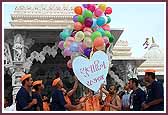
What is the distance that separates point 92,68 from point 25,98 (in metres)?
1.51

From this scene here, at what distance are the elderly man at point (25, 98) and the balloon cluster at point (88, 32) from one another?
64.6 inches

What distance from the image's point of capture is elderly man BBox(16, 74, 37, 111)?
7.02 m

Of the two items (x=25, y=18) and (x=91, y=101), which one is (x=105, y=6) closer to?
(x=91, y=101)

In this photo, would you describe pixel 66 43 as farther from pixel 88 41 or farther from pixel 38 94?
pixel 38 94

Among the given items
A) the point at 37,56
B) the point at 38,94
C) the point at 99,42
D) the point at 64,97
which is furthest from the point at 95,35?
the point at 37,56

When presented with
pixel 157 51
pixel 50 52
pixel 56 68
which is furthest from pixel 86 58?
pixel 157 51

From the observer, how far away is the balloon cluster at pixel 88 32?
857 cm

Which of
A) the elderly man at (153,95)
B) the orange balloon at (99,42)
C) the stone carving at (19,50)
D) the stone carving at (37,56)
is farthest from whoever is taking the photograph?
the stone carving at (37,56)

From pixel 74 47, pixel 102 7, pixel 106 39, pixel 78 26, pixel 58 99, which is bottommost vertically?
pixel 58 99

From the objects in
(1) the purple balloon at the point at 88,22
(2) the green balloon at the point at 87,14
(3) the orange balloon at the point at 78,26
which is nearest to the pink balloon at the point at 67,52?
(3) the orange balloon at the point at 78,26

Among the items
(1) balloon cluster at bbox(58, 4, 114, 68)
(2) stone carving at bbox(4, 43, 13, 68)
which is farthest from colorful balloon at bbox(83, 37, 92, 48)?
(2) stone carving at bbox(4, 43, 13, 68)

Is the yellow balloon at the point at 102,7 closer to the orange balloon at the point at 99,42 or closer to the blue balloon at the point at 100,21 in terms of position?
the blue balloon at the point at 100,21

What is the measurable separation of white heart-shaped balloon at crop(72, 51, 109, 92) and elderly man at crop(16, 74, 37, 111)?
130 cm

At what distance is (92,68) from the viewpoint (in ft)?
26.9
